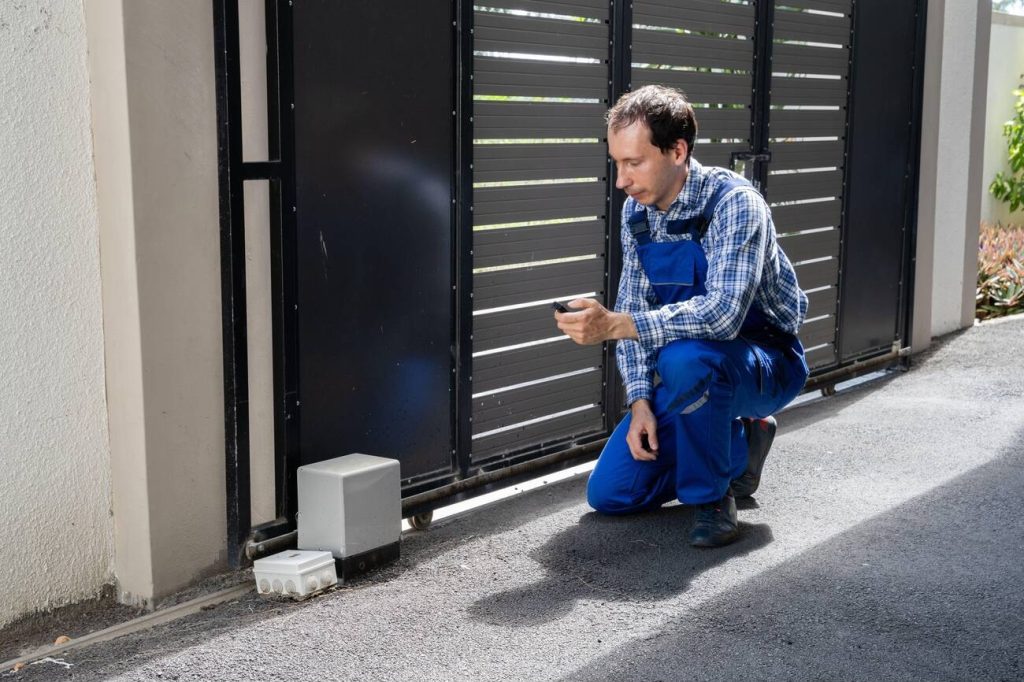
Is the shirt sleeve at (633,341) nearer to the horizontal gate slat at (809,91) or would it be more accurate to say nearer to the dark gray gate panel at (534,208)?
the dark gray gate panel at (534,208)

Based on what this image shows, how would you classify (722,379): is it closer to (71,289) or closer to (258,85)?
(258,85)

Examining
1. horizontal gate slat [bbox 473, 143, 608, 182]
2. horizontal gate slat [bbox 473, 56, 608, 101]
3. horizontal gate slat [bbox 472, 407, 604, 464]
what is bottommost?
horizontal gate slat [bbox 472, 407, 604, 464]

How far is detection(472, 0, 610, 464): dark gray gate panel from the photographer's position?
464 centimetres

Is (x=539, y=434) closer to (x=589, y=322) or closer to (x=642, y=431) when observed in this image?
(x=642, y=431)

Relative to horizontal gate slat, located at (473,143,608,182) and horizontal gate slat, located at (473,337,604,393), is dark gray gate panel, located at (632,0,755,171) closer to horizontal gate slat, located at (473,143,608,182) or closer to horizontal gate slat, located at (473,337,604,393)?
horizontal gate slat, located at (473,143,608,182)

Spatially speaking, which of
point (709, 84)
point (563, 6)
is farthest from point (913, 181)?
point (563, 6)

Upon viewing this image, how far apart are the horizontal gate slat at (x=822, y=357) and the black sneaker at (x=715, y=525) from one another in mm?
2524

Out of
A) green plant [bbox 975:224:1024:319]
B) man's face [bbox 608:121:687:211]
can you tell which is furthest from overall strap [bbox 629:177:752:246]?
green plant [bbox 975:224:1024:319]

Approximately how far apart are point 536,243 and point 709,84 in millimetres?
1386

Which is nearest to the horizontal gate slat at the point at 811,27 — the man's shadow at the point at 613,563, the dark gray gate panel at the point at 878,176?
the dark gray gate panel at the point at 878,176

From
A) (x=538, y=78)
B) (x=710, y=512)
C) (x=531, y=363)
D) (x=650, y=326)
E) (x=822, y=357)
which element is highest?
(x=538, y=78)

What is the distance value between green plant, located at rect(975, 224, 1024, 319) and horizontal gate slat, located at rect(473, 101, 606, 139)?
5.13 meters

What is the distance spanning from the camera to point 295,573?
3.77m

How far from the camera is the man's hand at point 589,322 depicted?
3.82 meters
